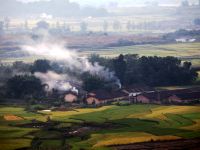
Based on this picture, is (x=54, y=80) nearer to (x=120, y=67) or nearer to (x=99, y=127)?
(x=120, y=67)

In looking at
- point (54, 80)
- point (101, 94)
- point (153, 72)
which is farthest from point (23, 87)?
point (153, 72)

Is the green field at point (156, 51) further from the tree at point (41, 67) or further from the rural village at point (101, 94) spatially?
the tree at point (41, 67)

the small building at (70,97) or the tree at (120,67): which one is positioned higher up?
the tree at (120,67)

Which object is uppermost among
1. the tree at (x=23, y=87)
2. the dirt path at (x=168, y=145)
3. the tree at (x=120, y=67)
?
the tree at (x=120, y=67)

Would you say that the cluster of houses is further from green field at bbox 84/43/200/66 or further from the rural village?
green field at bbox 84/43/200/66

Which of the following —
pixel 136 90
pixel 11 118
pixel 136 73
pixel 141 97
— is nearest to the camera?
pixel 11 118

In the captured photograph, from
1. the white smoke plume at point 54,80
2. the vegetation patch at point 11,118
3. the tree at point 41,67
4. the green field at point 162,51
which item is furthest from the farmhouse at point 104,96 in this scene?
the green field at point 162,51
